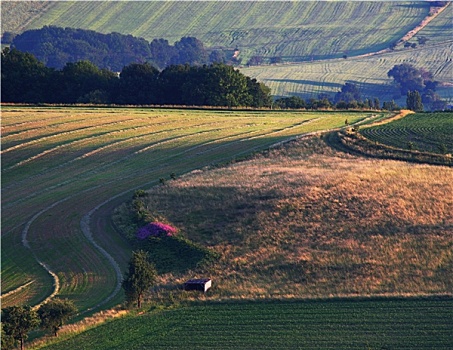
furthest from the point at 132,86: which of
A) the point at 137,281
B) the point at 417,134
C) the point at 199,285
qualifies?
the point at 137,281

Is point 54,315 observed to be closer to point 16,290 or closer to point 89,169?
point 16,290

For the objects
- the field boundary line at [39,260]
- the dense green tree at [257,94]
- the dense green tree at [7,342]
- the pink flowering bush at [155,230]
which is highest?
the dense green tree at [257,94]

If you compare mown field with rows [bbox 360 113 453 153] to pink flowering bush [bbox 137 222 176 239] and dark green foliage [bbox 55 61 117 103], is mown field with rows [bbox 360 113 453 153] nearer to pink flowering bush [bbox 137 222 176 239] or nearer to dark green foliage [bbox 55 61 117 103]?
pink flowering bush [bbox 137 222 176 239]

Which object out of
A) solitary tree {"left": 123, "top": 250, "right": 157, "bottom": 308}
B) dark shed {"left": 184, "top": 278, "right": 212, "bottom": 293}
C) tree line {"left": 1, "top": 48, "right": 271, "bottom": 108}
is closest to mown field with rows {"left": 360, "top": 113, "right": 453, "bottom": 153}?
tree line {"left": 1, "top": 48, "right": 271, "bottom": 108}

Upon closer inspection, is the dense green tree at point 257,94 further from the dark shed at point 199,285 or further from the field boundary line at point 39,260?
the dark shed at point 199,285

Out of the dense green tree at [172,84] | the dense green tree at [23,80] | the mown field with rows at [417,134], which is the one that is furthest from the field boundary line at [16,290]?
the dense green tree at [23,80]

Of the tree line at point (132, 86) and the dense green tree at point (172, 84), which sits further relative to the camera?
the dense green tree at point (172, 84)

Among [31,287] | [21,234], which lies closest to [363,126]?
[21,234]

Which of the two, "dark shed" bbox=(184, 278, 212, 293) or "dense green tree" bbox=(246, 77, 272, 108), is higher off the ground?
"dense green tree" bbox=(246, 77, 272, 108)
